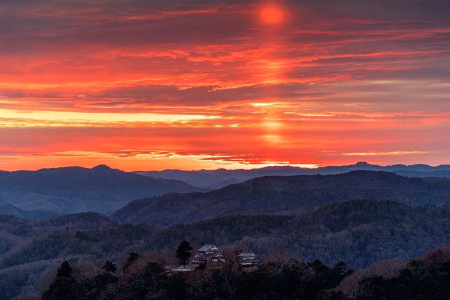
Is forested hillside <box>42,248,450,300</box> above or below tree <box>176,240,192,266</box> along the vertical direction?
below

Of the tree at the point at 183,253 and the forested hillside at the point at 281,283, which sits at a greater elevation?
the tree at the point at 183,253

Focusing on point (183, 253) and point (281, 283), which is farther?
point (183, 253)

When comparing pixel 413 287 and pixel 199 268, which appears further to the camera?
pixel 199 268

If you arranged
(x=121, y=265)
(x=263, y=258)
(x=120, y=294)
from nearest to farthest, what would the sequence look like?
(x=120, y=294)
(x=263, y=258)
(x=121, y=265)

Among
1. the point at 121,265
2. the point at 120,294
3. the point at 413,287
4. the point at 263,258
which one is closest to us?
the point at 413,287

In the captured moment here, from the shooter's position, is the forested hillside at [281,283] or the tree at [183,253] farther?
the tree at [183,253]

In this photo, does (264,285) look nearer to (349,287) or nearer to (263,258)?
(349,287)

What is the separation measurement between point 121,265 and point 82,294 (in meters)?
24.4

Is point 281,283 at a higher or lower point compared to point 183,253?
lower

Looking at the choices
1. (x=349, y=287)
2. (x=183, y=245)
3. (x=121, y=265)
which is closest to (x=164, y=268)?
(x=183, y=245)

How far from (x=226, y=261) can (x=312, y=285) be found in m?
17.9

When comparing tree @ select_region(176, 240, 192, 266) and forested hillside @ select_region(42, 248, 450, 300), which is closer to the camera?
forested hillside @ select_region(42, 248, 450, 300)

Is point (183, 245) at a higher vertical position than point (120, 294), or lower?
higher

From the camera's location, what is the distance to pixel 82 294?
132750mm
